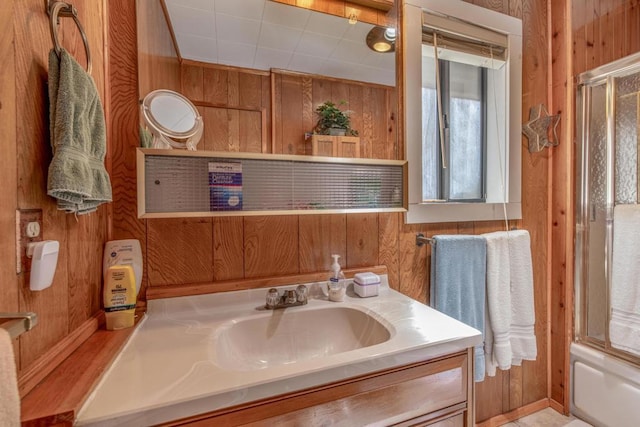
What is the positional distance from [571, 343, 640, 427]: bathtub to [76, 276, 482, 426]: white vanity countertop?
105cm

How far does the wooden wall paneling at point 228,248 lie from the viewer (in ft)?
3.32

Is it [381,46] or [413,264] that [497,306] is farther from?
[381,46]

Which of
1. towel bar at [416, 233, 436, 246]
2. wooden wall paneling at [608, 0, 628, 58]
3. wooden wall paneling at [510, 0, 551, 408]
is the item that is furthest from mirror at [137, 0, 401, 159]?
wooden wall paneling at [608, 0, 628, 58]

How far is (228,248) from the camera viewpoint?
1.02m

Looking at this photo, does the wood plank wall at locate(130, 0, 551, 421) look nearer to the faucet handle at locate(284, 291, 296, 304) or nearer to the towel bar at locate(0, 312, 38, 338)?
the faucet handle at locate(284, 291, 296, 304)

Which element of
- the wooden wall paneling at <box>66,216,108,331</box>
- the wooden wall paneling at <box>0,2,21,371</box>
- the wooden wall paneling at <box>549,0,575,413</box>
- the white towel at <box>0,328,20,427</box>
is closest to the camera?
the white towel at <box>0,328,20,427</box>

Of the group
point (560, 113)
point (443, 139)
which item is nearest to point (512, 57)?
point (560, 113)

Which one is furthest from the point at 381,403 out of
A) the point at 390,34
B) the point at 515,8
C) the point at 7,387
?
the point at 515,8

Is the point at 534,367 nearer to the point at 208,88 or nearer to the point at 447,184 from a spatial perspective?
the point at 447,184

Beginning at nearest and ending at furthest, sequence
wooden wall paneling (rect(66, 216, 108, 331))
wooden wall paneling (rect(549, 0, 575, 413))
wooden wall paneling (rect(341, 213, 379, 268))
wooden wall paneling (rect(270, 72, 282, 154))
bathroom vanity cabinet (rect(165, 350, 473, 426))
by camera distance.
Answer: bathroom vanity cabinet (rect(165, 350, 473, 426))
wooden wall paneling (rect(66, 216, 108, 331))
wooden wall paneling (rect(270, 72, 282, 154))
wooden wall paneling (rect(341, 213, 379, 268))
wooden wall paneling (rect(549, 0, 575, 413))

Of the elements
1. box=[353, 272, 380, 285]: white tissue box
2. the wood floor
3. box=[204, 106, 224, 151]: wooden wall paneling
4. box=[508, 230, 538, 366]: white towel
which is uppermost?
box=[204, 106, 224, 151]: wooden wall paneling

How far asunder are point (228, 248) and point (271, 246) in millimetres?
151

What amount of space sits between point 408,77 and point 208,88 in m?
0.80

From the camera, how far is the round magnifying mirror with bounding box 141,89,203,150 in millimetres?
923
